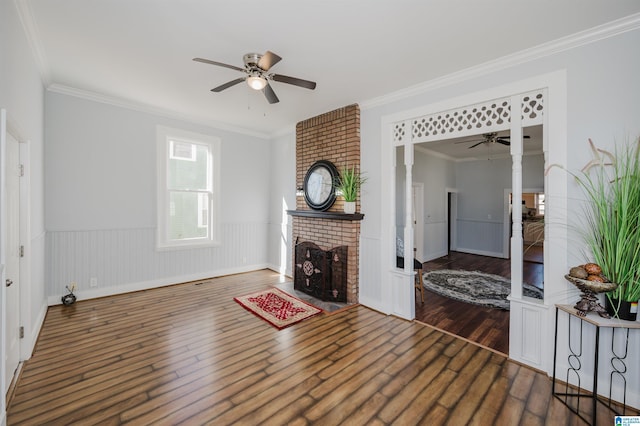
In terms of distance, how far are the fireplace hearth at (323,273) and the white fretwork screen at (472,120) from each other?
1801 mm

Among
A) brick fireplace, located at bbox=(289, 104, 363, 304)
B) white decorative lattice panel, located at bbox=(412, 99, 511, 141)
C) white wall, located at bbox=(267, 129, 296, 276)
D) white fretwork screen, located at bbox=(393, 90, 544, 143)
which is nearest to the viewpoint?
white fretwork screen, located at bbox=(393, 90, 544, 143)

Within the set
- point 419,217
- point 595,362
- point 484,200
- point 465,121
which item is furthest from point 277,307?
point 484,200

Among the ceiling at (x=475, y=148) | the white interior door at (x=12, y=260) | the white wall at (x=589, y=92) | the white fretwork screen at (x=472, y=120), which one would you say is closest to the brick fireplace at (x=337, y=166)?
the white fretwork screen at (x=472, y=120)

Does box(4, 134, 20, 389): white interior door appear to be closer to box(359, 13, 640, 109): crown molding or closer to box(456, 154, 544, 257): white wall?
box(359, 13, 640, 109): crown molding

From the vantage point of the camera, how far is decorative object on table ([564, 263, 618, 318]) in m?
1.92

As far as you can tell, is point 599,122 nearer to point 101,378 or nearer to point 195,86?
point 195,86

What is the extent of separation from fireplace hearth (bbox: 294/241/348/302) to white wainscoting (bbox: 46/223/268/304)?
1663 millimetres

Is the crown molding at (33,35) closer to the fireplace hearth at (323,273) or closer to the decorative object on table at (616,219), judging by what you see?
the fireplace hearth at (323,273)

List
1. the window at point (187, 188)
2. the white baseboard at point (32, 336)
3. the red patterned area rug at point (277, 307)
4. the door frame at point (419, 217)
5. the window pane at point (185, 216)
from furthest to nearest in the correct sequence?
the door frame at point (419, 217) < the window pane at point (185, 216) < the window at point (187, 188) < the red patterned area rug at point (277, 307) < the white baseboard at point (32, 336)

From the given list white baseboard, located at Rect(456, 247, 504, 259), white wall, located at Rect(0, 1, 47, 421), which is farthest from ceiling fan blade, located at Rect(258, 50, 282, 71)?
white baseboard, located at Rect(456, 247, 504, 259)

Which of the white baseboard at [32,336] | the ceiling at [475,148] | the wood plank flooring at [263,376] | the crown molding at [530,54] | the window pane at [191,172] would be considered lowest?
the wood plank flooring at [263,376]

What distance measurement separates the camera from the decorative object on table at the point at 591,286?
192cm

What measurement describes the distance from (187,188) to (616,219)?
208 inches

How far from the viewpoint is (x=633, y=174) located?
1899 millimetres
